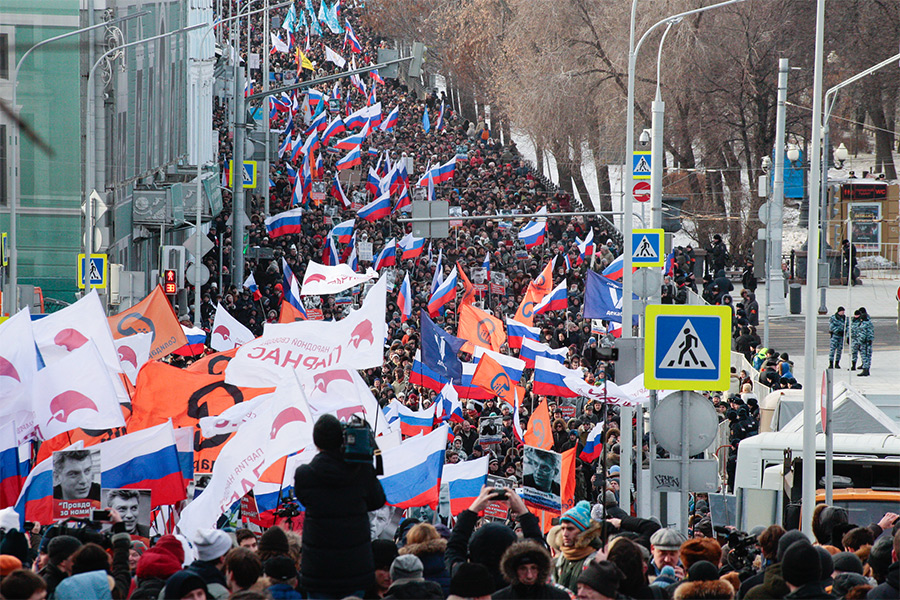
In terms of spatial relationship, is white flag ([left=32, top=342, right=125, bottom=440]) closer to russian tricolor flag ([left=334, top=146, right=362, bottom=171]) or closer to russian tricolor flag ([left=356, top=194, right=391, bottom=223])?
russian tricolor flag ([left=356, top=194, right=391, bottom=223])

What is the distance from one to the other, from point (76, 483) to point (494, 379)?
1023 centimetres

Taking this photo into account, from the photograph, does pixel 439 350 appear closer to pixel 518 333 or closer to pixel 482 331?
pixel 482 331

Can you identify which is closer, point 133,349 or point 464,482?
point 464,482

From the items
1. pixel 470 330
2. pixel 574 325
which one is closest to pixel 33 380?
pixel 470 330

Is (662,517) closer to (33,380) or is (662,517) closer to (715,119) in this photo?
(33,380)

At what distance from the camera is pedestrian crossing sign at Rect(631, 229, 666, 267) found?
1961 cm

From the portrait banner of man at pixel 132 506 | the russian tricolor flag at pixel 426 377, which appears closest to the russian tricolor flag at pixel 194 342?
the russian tricolor flag at pixel 426 377

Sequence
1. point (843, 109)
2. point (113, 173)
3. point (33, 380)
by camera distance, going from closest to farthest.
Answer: point (33, 380), point (113, 173), point (843, 109)

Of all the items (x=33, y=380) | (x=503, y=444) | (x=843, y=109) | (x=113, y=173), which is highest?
(x=843, y=109)

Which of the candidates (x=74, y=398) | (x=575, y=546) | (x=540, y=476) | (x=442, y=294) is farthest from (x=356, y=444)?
(x=442, y=294)

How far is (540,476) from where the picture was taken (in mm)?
11758

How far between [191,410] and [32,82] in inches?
909

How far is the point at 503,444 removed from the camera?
1927 centimetres

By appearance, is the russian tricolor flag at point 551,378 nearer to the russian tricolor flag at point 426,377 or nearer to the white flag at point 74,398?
the russian tricolor flag at point 426,377
